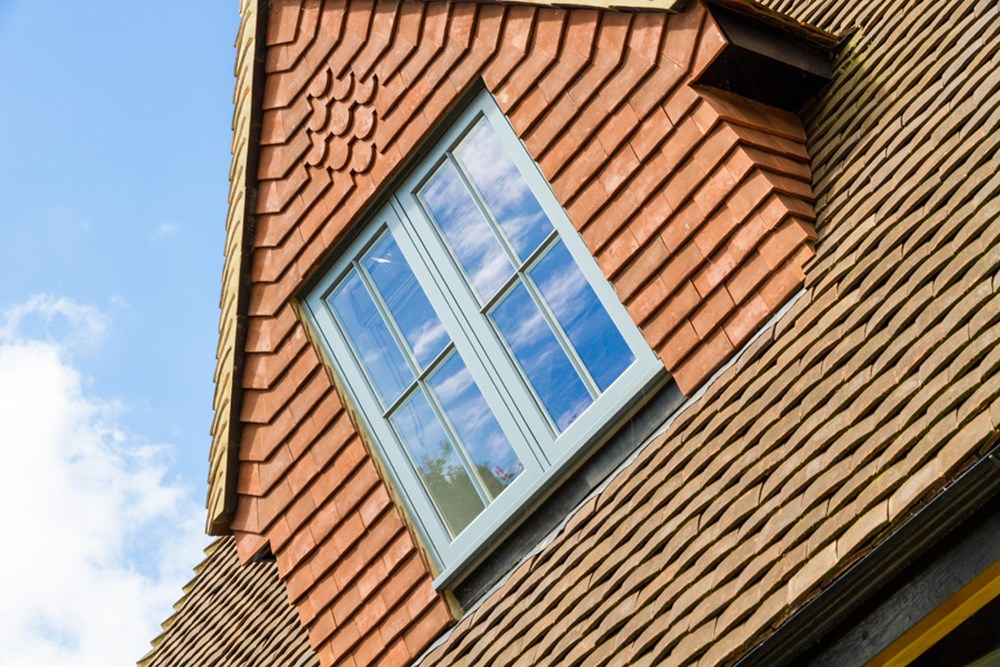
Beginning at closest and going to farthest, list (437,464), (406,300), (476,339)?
1. (476,339)
2. (437,464)
3. (406,300)

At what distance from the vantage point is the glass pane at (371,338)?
578cm

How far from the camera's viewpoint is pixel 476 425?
5438mm

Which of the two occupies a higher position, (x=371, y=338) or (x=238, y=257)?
(x=238, y=257)

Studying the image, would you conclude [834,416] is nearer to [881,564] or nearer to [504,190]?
[881,564]

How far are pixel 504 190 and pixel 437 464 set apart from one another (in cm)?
125

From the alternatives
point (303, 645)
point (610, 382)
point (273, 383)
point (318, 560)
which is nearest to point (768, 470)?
point (610, 382)

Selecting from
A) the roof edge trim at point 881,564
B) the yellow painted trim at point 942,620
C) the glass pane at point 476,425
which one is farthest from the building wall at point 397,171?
the yellow painted trim at point 942,620

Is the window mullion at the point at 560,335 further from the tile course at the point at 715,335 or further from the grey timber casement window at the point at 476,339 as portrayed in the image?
the tile course at the point at 715,335

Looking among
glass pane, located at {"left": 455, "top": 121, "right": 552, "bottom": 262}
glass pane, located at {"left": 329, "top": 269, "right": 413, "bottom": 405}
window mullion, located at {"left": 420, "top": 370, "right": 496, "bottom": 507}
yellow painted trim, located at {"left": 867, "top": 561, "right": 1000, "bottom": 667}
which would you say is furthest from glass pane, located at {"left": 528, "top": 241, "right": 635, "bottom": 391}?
yellow painted trim, located at {"left": 867, "top": 561, "right": 1000, "bottom": 667}

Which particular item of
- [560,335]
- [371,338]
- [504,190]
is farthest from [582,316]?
[371,338]

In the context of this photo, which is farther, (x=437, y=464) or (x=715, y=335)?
(x=437, y=464)

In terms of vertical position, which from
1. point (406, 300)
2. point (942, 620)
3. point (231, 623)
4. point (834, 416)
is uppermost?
point (231, 623)

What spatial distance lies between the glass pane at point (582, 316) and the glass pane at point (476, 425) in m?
0.52

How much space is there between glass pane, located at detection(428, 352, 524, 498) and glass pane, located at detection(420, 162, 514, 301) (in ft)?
1.23
